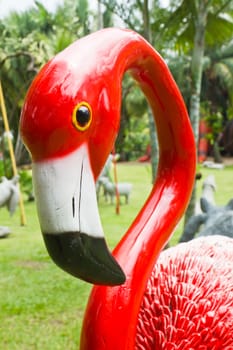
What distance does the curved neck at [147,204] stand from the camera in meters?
1.10

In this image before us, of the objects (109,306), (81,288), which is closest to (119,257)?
(109,306)

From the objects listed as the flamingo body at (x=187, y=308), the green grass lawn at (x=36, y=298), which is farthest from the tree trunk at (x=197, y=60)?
the flamingo body at (x=187, y=308)

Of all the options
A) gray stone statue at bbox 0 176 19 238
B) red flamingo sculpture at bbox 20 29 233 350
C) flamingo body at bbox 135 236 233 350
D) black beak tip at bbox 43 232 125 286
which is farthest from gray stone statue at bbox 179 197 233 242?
gray stone statue at bbox 0 176 19 238

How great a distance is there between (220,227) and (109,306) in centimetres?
142

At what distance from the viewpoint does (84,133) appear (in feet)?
2.92

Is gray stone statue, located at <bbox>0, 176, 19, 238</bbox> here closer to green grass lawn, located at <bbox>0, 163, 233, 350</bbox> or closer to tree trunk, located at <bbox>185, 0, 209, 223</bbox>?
green grass lawn, located at <bbox>0, 163, 233, 350</bbox>

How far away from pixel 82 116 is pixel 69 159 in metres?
0.08

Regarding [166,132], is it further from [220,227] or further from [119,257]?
[220,227]

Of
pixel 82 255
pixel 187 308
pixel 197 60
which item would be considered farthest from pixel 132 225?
pixel 197 60

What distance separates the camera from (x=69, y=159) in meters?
0.87

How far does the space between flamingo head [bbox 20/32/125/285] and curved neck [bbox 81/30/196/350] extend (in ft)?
0.44

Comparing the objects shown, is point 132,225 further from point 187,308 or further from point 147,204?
point 187,308

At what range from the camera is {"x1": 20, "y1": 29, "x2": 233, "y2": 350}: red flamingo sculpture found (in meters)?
0.86

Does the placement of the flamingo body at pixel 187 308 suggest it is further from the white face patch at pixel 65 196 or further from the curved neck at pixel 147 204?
the white face patch at pixel 65 196
